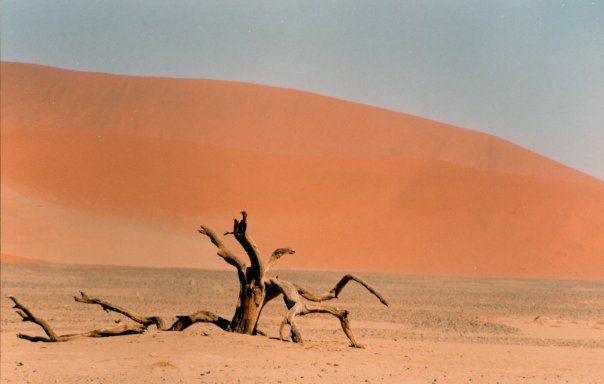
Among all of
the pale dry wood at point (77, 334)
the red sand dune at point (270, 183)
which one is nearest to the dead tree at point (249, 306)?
the pale dry wood at point (77, 334)


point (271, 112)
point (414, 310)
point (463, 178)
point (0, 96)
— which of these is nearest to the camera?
point (414, 310)

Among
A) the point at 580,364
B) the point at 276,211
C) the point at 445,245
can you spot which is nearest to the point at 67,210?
the point at 276,211

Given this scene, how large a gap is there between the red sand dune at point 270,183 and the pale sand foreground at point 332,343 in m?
10.5

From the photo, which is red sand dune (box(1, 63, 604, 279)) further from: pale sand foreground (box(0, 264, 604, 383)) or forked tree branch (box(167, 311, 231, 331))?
forked tree branch (box(167, 311, 231, 331))

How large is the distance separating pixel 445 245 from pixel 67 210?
74.3 feet

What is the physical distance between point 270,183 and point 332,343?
57730 mm

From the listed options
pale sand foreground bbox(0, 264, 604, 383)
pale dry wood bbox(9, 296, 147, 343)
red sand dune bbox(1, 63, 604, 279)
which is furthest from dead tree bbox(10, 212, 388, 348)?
red sand dune bbox(1, 63, 604, 279)

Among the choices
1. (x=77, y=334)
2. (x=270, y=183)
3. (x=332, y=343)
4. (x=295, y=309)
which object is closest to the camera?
(x=295, y=309)

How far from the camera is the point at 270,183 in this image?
69875mm

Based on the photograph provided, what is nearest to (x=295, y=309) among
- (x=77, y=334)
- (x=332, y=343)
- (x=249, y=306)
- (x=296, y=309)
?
(x=296, y=309)

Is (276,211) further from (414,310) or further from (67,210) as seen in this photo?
(414,310)

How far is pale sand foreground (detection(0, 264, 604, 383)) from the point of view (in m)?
10.0

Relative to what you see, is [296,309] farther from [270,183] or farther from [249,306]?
[270,183]

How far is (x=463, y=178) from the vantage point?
7144 cm
